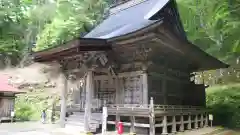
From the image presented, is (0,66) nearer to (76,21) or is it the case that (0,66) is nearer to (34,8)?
(34,8)

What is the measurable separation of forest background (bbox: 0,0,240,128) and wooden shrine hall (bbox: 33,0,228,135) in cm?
228

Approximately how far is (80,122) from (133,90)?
3171 millimetres

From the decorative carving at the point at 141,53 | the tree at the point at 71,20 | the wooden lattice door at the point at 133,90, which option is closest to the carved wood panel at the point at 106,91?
the wooden lattice door at the point at 133,90

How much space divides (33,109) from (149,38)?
1791cm

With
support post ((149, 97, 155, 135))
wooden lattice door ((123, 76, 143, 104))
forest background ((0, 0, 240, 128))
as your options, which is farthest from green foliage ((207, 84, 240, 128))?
support post ((149, 97, 155, 135))

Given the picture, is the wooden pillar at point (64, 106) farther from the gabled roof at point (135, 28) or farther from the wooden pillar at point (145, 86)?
the wooden pillar at point (145, 86)

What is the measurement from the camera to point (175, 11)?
15.7 meters

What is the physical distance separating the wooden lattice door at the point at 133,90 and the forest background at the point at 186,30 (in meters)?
4.86

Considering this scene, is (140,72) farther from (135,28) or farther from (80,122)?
(80,122)

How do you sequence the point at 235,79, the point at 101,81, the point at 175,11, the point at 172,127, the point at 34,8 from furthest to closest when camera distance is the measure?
1. the point at 34,8
2. the point at 235,79
3. the point at 175,11
4. the point at 101,81
5. the point at 172,127

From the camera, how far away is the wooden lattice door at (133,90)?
11.7 metres

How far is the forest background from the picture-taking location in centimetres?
1482

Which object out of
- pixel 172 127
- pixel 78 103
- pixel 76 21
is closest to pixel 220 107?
pixel 172 127

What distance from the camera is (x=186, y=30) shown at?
23.5m
